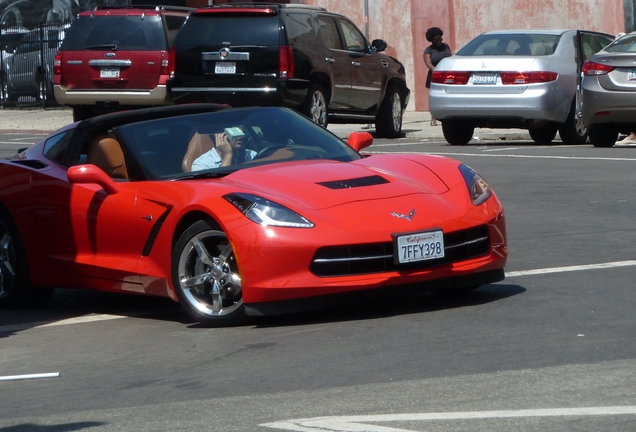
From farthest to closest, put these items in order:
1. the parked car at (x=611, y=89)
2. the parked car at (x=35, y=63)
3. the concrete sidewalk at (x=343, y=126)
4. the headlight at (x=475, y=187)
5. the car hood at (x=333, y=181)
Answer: the parked car at (x=35, y=63) → the concrete sidewalk at (x=343, y=126) → the parked car at (x=611, y=89) → the headlight at (x=475, y=187) → the car hood at (x=333, y=181)

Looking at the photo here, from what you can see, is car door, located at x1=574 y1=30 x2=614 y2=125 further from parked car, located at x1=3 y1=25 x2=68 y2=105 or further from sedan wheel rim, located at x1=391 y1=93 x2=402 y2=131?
parked car, located at x1=3 y1=25 x2=68 y2=105

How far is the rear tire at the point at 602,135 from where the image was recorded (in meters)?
16.7

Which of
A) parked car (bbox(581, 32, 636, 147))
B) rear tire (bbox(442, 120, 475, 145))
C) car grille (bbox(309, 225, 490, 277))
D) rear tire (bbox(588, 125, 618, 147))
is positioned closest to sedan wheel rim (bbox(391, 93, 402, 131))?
rear tire (bbox(442, 120, 475, 145))

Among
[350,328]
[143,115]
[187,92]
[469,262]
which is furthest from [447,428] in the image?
[187,92]

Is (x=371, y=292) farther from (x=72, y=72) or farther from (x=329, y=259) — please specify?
(x=72, y=72)

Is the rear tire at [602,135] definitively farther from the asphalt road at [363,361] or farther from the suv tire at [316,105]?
the asphalt road at [363,361]

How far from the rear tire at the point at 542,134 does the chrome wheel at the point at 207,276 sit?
1185 cm

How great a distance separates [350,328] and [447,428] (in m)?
2.17

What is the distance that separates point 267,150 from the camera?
7.91m

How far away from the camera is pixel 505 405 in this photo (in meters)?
4.81

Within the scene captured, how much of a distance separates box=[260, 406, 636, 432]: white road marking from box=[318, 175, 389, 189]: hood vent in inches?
98.9

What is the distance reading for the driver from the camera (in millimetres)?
7777

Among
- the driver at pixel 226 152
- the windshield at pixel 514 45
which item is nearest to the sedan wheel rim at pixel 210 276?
the driver at pixel 226 152

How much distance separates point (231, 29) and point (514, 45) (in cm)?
395
